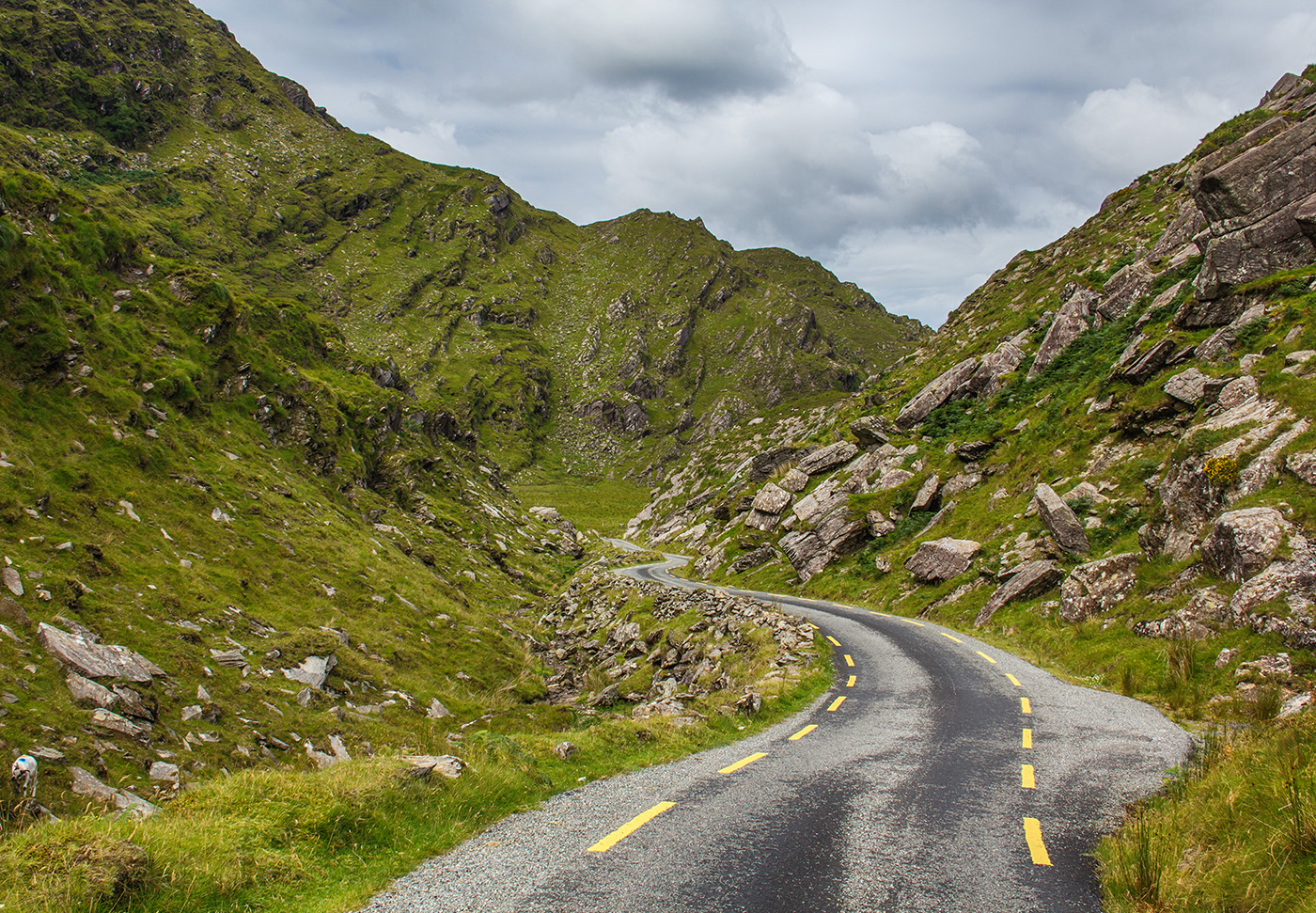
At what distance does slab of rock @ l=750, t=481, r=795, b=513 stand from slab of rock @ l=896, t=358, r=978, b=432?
13.7 metres

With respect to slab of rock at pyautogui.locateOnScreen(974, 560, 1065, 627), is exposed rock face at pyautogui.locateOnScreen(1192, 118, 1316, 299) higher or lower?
higher

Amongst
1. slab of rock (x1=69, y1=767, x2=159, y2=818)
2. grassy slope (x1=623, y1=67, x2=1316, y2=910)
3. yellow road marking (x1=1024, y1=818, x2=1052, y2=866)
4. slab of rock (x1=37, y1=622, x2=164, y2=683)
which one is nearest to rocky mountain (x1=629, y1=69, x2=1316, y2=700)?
grassy slope (x1=623, y1=67, x2=1316, y2=910)

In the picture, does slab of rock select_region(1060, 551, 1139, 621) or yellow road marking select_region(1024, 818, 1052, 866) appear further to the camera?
slab of rock select_region(1060, 551, 1139, 621)

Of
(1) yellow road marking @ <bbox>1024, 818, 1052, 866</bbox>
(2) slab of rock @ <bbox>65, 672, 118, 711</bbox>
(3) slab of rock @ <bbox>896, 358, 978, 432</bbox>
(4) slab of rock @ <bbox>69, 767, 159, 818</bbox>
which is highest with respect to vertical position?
(3) slab of rock @ <bbox>896, 358, 978, 432</bbox>

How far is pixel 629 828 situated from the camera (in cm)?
881

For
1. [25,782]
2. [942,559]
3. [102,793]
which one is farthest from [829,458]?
[25,782]

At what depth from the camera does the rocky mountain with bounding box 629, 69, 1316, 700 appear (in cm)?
1906

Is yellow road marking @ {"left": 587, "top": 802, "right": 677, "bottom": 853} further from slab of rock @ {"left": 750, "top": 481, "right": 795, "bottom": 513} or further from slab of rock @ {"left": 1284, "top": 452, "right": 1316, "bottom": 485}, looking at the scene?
slab of rock @ {"left": 750, "top": 481, "right": 795, "bottom": 513}

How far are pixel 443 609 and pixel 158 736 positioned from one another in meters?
17.7

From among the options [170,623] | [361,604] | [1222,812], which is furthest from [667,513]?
[1222,812]

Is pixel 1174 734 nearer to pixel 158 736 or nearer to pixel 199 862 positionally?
pixel 199 862

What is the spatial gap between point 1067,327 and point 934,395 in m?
12.6

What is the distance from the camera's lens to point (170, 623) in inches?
651

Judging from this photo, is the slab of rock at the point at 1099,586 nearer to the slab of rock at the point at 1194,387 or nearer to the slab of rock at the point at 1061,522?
the slab of rock at the point at 1061,522
